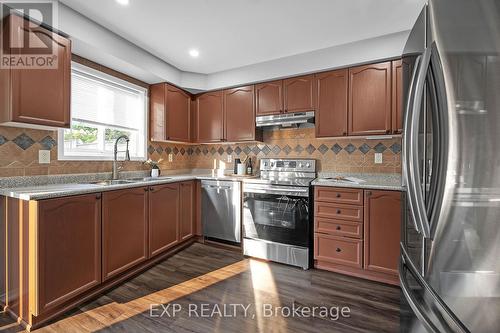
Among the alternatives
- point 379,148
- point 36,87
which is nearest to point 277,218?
point 379,148

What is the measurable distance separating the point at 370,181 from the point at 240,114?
184 centimetres

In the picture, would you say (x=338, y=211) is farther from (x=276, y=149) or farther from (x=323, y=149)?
(x=276, y=149)

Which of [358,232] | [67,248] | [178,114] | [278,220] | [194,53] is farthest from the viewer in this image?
[178,114]

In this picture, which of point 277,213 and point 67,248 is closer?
point 67,248

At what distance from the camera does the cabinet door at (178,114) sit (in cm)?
326

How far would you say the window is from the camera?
2.43 m

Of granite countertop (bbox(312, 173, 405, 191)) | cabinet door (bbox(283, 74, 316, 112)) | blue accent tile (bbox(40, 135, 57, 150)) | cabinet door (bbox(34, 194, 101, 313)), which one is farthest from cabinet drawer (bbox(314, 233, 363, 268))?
blue accent tile (bbox(40, 135, 57, 150))

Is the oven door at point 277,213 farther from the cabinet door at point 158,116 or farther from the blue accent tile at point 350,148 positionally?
the cabinet door at point 158,116

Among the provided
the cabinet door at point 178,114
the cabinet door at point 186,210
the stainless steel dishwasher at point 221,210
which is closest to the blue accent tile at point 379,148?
the stainless steel dishwasher at point 221,210

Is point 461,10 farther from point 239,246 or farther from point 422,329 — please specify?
point 239,246

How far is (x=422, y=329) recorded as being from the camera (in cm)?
91

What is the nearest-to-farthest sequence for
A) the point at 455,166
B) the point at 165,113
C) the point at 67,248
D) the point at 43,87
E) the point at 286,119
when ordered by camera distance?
1. the point at 455,166
2. the point at 67,248
3. the point at 43,87
4. the point at 286,119
5. the point at 165,113

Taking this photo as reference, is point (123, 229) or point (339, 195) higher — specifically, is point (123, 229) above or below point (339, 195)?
below

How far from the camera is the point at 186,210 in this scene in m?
3.13
